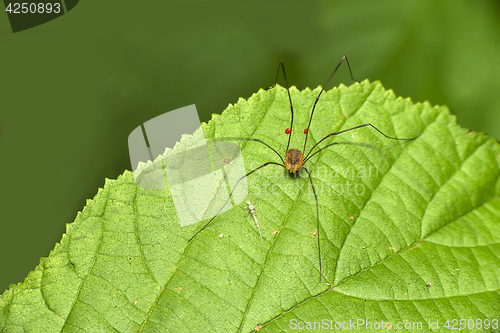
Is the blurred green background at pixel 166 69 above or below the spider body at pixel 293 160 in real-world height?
above

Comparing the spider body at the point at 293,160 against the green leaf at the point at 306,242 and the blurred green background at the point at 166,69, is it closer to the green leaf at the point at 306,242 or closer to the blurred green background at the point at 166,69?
the green leaf at the point at 306,242

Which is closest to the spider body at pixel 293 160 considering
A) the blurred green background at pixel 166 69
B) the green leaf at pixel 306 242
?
the green leaf at pixel 306 242

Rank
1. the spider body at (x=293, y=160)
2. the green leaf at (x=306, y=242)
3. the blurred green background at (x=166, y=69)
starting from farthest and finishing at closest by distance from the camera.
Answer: the blurred green background at (x=166, y=69)
the spider body at (x=293, y=160)
the green leaf at (x=306, y=242)

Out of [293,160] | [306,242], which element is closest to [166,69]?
[293,160]

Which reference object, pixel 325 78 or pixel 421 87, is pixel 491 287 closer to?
pixel 421 87

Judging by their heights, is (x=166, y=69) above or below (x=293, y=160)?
above

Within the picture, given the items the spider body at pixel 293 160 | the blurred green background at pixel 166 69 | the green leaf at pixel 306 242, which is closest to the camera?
the green leaf at pixel 306 242

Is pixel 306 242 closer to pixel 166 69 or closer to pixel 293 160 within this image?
pixel 293 160
